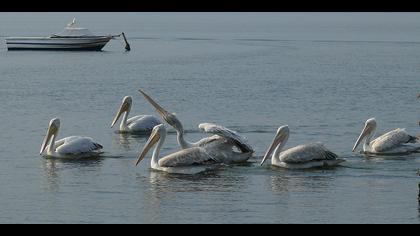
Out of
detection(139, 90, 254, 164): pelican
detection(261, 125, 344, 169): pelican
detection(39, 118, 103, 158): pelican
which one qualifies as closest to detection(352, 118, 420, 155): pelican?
detection(261, 125, 344, 169): pelican

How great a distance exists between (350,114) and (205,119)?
3.75 meters

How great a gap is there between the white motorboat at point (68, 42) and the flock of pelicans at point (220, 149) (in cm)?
3733

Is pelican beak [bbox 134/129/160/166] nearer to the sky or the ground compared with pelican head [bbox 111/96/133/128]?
nearer to the ground

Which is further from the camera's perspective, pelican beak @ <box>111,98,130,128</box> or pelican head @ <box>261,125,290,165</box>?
pelican beak @ <box>111,98,130,128</box>

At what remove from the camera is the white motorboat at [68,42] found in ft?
184

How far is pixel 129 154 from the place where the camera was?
62.9 ft

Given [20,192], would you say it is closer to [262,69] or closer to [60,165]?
[60,165]

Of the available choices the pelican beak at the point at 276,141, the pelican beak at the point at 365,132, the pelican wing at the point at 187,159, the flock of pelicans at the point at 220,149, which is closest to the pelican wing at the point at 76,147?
the flock of pelicans at the point at 220,149

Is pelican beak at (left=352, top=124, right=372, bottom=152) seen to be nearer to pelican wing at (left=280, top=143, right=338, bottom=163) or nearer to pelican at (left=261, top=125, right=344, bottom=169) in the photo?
pelican at (left=261, top=125, right=344, bottom=169)

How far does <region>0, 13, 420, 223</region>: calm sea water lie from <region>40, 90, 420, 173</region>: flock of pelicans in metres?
0.19

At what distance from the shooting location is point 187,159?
17.0 m

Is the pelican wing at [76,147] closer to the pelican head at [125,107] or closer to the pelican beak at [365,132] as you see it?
the pelican head at [125,107]

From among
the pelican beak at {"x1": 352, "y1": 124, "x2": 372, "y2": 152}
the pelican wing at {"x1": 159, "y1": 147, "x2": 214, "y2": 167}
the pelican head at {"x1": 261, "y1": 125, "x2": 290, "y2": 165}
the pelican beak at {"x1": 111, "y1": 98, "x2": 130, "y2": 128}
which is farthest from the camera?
the pelican beak at {"x1": 111, "y1": 98, "x2": 130, "y2": 128}

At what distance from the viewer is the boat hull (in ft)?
184
